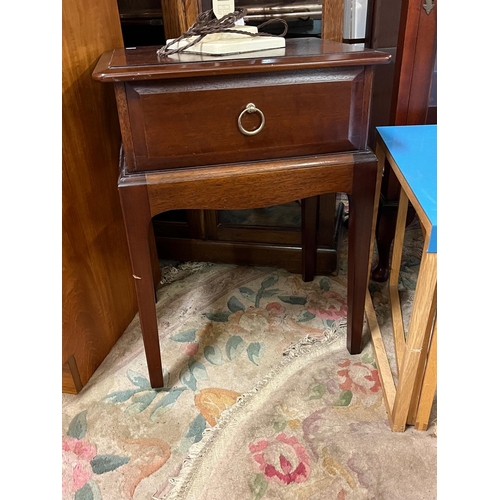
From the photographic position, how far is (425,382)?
77 cm

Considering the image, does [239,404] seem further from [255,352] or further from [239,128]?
[239,128]

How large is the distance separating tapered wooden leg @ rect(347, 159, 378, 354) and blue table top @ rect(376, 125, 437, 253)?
62 millimetres

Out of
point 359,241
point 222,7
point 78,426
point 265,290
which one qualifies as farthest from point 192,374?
point 222,7

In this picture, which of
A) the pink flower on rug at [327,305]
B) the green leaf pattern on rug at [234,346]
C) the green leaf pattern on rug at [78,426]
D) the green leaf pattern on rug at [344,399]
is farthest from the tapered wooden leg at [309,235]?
the green leaf pattern on rug at [78,426]

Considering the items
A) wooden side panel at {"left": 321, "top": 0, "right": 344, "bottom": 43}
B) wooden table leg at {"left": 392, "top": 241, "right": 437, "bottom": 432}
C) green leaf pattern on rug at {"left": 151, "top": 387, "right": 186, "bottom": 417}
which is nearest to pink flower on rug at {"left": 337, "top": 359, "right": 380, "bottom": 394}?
wooden table leg at {"left": 392, "top": 241, "right": 437, "bottom": 432}

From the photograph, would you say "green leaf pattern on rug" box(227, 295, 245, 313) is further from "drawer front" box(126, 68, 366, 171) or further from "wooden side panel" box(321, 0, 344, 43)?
"wooden side panel" box(321, 0, 344, 43)

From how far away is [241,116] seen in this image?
71 cm

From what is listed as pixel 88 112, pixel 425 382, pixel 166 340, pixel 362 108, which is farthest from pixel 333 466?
pixel 88 112

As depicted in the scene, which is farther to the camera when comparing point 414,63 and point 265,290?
point 265,290

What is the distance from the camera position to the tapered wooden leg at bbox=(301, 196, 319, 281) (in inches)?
44.9

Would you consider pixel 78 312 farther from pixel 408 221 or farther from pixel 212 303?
pixel 408 221

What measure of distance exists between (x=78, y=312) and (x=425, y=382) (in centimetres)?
66

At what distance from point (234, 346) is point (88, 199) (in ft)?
1.46

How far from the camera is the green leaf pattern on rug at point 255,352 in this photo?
987 millimetres
